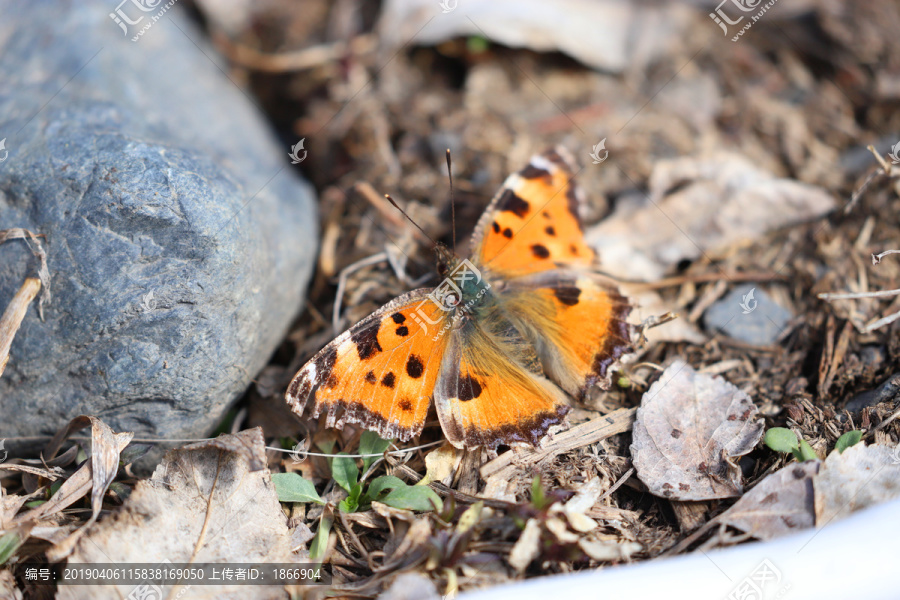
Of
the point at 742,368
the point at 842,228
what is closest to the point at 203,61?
the point at 742,368

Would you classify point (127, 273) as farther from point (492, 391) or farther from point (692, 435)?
point (692, 435)

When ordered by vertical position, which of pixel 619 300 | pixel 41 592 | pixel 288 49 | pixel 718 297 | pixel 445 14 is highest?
pixel 288 49

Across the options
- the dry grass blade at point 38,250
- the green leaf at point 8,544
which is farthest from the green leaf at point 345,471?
the dry grass blade at point 38,250

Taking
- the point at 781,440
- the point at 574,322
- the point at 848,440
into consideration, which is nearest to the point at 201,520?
the point at 574,322

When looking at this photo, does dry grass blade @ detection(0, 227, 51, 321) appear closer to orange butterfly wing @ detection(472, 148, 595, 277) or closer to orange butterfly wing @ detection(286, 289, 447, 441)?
orange butterfly wing @ detection(286, 289, 447, 441)

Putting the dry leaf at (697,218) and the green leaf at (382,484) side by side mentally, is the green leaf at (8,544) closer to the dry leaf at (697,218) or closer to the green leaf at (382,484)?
the green leaf at (382,484)

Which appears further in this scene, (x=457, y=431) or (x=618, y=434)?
(x=618, y=434)

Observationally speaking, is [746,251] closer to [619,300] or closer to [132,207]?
[619,300]
